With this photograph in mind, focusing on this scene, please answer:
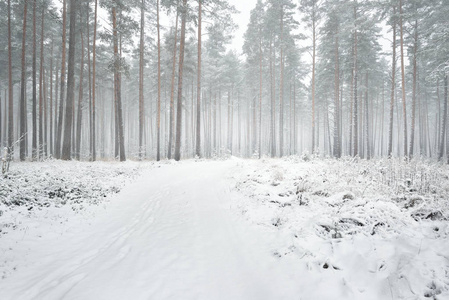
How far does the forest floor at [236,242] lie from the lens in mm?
2715

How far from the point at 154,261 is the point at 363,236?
349cm

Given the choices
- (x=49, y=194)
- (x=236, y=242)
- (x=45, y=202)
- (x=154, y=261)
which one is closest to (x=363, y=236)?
(x=236, y=242)

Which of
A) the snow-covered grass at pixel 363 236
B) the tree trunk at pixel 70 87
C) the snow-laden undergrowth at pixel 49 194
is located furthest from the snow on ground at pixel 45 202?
the snow-covered grass at pixel 363 236

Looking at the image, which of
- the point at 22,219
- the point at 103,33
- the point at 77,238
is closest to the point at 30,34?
the point at 103,33

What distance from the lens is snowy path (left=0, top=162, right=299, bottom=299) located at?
287 cm

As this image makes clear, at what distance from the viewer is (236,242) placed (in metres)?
4.22

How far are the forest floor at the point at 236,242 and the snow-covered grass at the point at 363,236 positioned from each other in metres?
0.02

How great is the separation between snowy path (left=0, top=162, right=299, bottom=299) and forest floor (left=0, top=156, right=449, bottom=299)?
0.02 metres

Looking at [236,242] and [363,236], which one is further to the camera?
[236,242]

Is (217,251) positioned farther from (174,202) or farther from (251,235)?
(174,202)

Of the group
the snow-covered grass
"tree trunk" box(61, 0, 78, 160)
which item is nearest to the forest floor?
the snow-covered grass

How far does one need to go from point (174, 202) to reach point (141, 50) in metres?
16.5

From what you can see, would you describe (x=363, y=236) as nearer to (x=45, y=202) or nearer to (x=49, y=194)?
(x=45, y=202)

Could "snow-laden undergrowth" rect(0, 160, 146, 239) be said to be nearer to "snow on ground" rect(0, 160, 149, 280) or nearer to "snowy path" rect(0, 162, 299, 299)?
"snow on ground" rect(0, 160, 149, 280)
